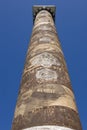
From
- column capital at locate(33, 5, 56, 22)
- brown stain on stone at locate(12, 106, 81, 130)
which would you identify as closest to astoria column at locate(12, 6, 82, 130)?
brown stain on stone at locate(12, 106, 81, 130)

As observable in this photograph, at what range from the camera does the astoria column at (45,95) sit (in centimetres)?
456

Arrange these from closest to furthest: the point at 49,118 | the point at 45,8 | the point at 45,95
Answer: the point at 49,118, the point at 45,95, the point at 45,8

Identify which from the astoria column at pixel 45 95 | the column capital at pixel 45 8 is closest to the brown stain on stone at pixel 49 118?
the astoria column at pixel 45 95

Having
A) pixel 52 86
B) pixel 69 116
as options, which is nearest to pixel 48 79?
pixel 52 86

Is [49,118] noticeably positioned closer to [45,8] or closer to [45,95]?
[45,95]

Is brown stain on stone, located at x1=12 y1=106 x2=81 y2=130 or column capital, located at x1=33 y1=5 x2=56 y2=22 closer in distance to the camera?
brown stain on stone, located at x1=12 y1=106 x2=81 y2=130

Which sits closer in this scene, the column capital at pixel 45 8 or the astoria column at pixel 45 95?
the astoria column at pixel 45 95

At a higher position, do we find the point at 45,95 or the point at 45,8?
the point at 45,8

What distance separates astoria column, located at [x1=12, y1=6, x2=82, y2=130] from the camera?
4.56 meters

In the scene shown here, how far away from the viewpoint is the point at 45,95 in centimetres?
504

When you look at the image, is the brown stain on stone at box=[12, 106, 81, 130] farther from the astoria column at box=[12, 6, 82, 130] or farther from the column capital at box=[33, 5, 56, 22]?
the column capital at box=[33, 5, 56, 22]

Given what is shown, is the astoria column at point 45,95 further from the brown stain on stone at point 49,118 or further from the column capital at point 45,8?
the column capital at point 45,8

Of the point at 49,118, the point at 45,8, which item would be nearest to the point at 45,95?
the point at 49,118

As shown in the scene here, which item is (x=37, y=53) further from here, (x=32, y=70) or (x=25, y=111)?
(x=25, y=111)
